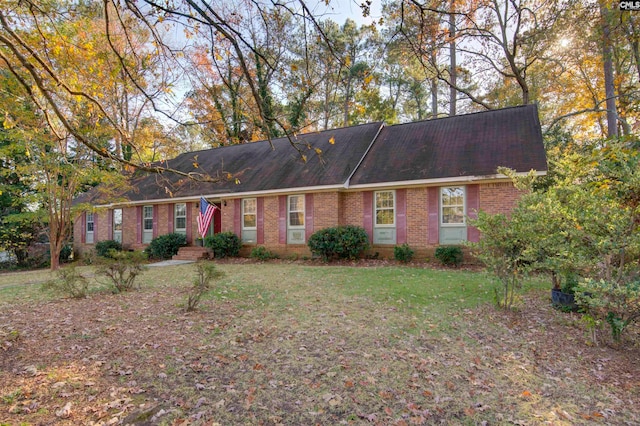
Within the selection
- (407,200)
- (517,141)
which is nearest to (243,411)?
(407,200)

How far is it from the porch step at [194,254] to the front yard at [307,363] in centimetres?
868

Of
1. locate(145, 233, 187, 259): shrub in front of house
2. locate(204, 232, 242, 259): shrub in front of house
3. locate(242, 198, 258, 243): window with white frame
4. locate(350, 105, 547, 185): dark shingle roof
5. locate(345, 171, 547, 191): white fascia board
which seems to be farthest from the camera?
locate(145, 233, 187, 259): shrub in front of house

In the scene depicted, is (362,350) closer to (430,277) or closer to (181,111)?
(181,111)

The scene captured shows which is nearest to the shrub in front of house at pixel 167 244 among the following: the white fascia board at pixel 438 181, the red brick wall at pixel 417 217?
the white fascia board at pixel 438 181

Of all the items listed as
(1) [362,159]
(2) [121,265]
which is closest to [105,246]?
(2) [121,265]

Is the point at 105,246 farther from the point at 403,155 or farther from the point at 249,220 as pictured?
the point at 403,155

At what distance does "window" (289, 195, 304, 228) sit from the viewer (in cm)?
1484

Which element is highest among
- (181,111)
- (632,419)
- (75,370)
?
(181,111)

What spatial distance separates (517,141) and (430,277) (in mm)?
6501

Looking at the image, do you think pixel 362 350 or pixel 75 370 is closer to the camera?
pixel 75 370

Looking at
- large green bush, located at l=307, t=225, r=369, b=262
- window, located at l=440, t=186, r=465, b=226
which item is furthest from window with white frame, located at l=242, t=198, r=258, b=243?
window, located at l=440, t=186, r=465, b=226

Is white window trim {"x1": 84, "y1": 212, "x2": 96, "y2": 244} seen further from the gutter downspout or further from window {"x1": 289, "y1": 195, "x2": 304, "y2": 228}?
the gutter downspout

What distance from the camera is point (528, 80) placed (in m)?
22.9

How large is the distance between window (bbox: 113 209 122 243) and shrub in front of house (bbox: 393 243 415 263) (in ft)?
52.0
